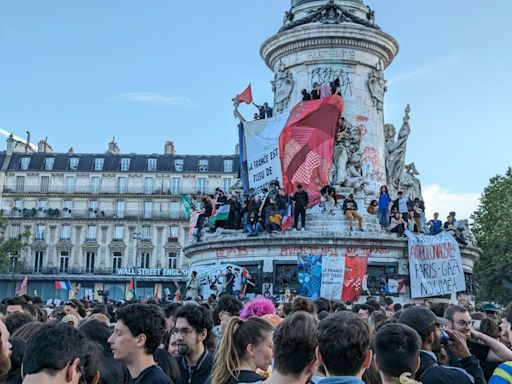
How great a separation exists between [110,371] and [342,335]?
8.76ft

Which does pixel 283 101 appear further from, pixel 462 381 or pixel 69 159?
pixel 69 159

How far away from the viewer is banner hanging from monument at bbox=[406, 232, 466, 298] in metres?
29.1

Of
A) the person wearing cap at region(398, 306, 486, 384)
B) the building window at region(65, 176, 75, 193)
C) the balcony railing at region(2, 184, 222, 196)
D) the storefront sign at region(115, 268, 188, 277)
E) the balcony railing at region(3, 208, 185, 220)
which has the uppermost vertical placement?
the building window at region(65, 176, 75, 193)

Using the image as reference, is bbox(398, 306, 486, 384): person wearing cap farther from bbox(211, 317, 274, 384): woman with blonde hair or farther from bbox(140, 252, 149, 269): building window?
bbox(140, 252, 149, 269): building window

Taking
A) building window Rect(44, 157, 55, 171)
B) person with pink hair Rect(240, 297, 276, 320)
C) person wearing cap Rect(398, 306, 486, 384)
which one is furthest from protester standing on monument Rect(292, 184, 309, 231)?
building window Rect(44, 157, 55, 171)

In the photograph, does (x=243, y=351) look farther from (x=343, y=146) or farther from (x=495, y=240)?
(x=495, y=240)

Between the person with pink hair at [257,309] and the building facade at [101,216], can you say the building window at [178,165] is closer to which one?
the building facade at [101,216]

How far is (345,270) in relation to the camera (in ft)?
93.9

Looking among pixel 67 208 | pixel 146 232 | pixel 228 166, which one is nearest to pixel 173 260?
pixel 146 232

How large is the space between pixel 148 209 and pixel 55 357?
3181 inches

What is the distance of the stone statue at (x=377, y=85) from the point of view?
3434 cm

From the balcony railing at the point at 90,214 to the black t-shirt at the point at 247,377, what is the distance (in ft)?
254

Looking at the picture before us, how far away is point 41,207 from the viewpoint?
3327 inches

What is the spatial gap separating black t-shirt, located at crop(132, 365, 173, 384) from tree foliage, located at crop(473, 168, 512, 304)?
156ft
